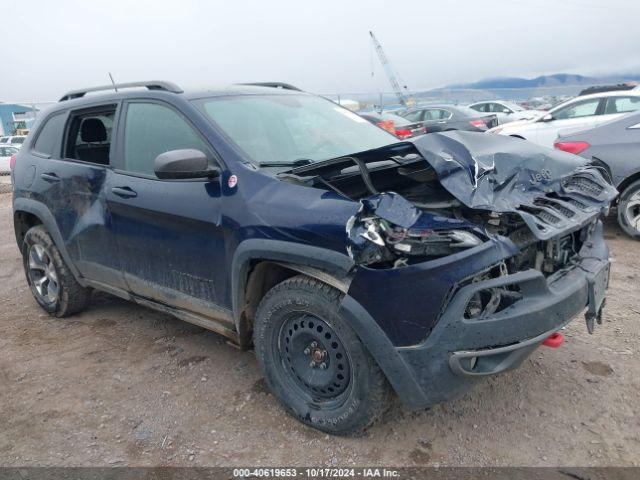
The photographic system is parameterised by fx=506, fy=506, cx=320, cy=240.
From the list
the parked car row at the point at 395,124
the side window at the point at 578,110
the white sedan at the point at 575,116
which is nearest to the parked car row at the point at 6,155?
the parked car row at the point at 395,124

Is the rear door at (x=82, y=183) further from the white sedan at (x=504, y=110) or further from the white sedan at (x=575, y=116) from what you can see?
the white sedan at (x=504, y=110)

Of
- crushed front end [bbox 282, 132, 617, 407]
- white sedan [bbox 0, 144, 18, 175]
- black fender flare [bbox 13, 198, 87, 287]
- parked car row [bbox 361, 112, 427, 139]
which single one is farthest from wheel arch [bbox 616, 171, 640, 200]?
white sedan [bbox 0, 144, 18, 175]

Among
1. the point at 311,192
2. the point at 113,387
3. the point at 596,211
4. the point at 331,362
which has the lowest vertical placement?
the point at 113,387

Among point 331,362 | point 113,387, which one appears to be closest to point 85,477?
point 113,387

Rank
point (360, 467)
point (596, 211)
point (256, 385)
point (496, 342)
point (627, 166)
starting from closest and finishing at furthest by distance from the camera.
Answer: point (496, 342), point (360, 467), point (596, 211), point (256, 385), point (627, 166)

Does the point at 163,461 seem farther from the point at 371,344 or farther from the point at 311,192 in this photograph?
the point at 311,192

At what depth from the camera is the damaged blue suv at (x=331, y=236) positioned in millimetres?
2209

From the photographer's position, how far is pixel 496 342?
219cm

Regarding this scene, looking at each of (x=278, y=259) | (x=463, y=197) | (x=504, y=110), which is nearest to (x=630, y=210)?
(x=463, y=197)

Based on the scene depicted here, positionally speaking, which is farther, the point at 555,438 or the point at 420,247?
the point at 555,438

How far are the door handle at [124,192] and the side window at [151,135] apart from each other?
0.48 feet

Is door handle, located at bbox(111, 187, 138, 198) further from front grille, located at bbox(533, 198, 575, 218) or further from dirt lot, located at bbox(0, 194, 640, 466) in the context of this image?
front grille, located at bbox(533, 198, 575, 218)

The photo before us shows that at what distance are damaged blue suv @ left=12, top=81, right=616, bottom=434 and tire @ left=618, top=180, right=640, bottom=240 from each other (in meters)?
3.18

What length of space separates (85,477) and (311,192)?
180 cm
